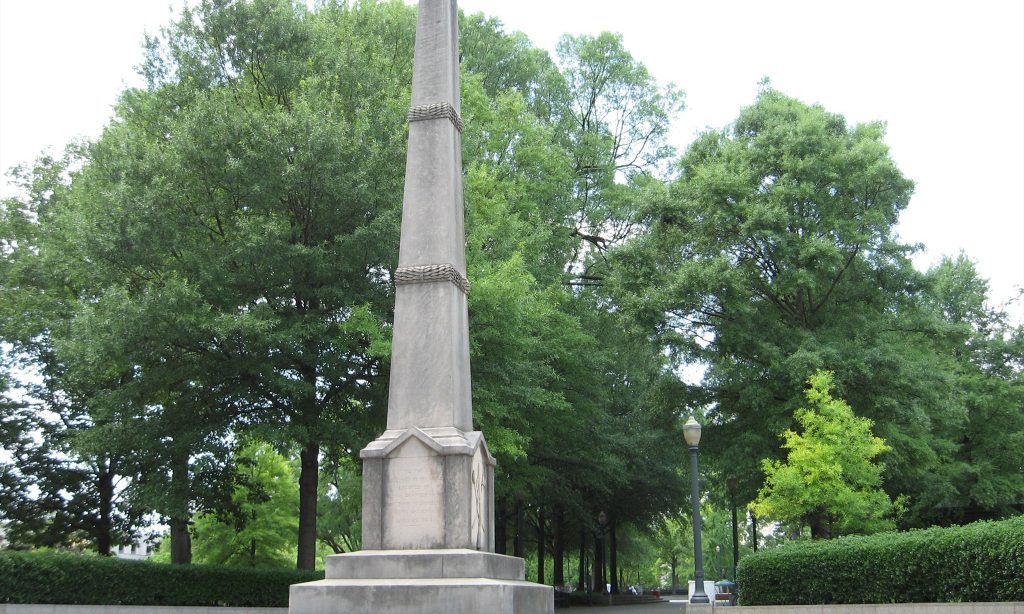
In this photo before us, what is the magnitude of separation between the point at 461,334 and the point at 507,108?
649 inches

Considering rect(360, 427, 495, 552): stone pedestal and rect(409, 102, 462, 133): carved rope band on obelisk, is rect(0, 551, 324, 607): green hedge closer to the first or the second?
rect(360, 427, 495, 552): stone pedestal

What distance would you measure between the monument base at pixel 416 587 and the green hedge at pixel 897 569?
25.1ft

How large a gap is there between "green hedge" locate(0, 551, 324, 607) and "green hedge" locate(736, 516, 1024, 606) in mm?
9689

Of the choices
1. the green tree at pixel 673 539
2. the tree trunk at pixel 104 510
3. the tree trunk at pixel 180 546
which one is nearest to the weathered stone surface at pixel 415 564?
the tree trunk at pixel 180 546

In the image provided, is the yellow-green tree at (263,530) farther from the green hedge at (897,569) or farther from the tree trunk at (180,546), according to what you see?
the green hedge at (897,569)

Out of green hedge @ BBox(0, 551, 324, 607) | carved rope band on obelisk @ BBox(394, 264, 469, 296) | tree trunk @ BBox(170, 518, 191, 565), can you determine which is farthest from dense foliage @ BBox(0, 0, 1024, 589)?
carved rope band on obelisk @ BBox(394, 264, 469, 296)

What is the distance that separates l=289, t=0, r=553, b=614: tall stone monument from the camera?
33.2 feet

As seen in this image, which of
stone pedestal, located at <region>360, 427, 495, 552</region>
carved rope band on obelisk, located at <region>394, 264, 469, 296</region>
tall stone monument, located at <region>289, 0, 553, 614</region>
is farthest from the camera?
carved rope band on obelisk, located at <region>394, 264, 469, 296</region>

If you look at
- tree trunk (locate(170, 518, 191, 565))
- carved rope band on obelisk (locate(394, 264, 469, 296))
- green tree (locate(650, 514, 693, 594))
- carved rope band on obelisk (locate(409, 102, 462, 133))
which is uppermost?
carved rope band on obelisk (locate(409, 102, 462, 133))

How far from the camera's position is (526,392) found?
803 inches

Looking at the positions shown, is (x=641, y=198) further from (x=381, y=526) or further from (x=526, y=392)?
(x=381, y=526)

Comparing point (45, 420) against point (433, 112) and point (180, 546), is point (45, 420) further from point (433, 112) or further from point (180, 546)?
point (433, 112)

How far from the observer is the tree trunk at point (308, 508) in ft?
65.7

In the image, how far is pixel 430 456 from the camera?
A: 1108 cm
